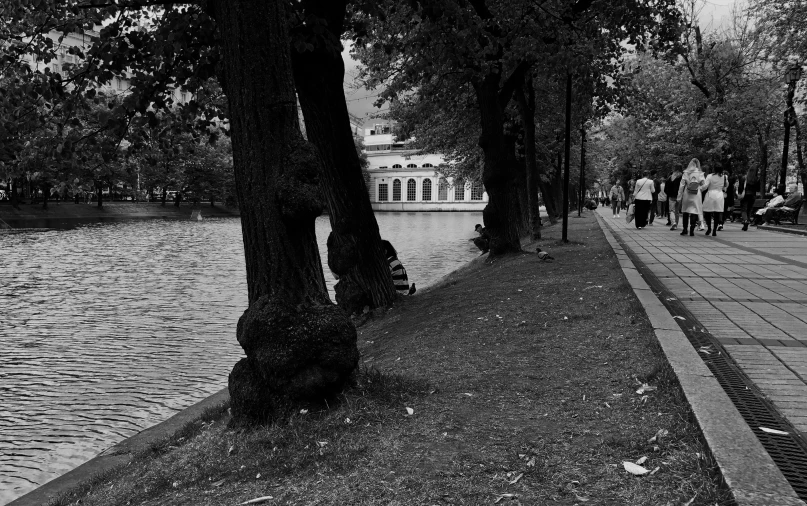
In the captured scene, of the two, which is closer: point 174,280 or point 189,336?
point 189,336

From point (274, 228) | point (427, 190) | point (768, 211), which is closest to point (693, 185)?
point (768, 211)

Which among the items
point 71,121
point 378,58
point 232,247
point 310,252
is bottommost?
point 232,247

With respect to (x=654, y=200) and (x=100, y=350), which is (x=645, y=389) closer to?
(x=100, y=350)

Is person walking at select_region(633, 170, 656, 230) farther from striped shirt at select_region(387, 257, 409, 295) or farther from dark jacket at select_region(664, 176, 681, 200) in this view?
striped shirt at select_region(387, 257, 409, 295)

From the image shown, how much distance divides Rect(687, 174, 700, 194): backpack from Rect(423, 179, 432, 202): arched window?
377ft

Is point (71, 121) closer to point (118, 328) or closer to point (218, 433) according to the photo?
point (118, 328)

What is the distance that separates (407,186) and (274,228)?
130515mm

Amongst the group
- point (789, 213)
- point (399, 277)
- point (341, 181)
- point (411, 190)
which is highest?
point (411, 190)

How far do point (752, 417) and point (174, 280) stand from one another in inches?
558

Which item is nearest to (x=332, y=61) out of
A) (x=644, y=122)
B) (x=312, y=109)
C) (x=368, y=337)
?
(x=312, y=109)

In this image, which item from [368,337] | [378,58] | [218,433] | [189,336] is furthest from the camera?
[378,58]

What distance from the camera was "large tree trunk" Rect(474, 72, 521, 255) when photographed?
1304 cm

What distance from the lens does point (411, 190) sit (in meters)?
134

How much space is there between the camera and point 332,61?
26.8 ft
